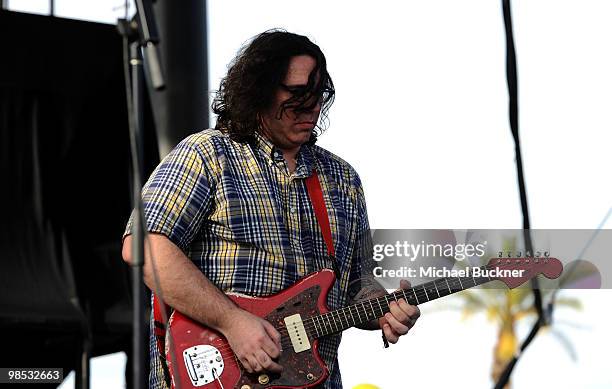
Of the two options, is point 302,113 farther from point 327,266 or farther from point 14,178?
point 14,178

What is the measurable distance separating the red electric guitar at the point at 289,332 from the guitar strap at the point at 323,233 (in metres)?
0.04

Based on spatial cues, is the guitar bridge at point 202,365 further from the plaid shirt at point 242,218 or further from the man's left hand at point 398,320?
the man's left hand at point 398,320

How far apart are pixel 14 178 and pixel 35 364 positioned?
677mm

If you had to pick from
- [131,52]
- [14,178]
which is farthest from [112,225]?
[131,52]

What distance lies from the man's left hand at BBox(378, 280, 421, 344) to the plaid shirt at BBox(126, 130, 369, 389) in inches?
6.5

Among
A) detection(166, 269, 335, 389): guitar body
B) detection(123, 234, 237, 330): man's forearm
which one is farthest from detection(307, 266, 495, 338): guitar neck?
detection(123, 234, 237, 330): man's forearm

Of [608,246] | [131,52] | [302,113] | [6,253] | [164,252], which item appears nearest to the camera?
[131,52]

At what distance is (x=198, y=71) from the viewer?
15.0 ft

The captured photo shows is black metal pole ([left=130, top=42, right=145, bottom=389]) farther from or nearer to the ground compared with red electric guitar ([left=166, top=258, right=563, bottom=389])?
farther from the ground

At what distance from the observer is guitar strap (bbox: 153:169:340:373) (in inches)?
142

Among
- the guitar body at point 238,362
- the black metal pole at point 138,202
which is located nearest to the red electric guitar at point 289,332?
the guitar body at point 238,362

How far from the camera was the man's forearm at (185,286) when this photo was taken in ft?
11.6

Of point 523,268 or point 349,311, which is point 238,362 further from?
point 523,268

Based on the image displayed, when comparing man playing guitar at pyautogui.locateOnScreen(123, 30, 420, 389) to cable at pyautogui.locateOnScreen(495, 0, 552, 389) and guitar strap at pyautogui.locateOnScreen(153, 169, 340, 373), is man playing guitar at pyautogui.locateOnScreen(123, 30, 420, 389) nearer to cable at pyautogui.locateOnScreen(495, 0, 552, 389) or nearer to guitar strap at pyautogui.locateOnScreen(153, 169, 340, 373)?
guitar strap at pyautogui.locateOnScreen(153, 169, 340, 373)
